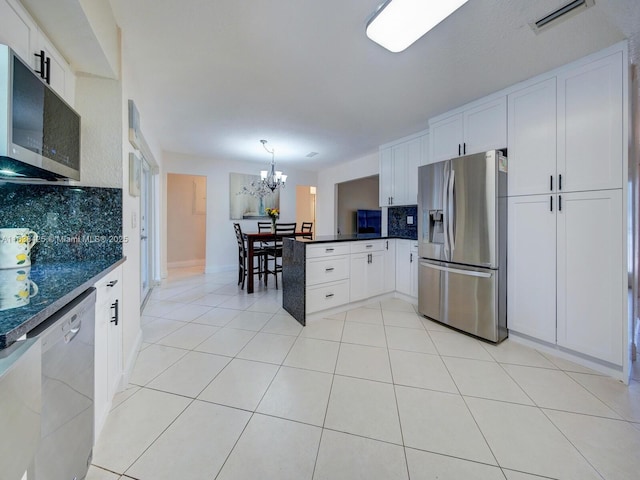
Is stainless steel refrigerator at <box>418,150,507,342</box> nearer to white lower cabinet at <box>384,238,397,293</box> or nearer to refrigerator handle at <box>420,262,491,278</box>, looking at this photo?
refrigerator handle at <box>420,262,491,278</box>

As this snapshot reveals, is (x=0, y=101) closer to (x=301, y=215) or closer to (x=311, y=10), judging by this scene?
(x=311, y=10)

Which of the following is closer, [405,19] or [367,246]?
[405,19]

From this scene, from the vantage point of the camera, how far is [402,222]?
13.1ft

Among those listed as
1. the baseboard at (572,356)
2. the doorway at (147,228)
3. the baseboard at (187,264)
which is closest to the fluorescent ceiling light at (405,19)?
the baseboard at (572,356)

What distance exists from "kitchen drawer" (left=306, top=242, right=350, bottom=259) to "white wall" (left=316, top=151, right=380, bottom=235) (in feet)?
8.33

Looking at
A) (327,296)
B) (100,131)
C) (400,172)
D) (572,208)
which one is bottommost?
(327,296)

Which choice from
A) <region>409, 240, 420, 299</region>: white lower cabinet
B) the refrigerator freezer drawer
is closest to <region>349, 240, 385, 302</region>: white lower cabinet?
<region>409, 240, 420, 299</region>: white lower cabinet

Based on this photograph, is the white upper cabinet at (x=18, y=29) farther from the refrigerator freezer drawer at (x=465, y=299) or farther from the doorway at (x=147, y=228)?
the refrigerator freezer drawer at (x=465, y=299)

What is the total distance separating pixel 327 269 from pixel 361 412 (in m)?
1.55

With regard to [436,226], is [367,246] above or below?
below

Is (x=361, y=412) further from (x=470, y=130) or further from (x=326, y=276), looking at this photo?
(x=470, y=130)

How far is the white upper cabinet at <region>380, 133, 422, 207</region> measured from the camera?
359 cm

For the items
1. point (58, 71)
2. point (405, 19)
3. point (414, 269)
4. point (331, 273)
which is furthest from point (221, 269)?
point (405, 19)

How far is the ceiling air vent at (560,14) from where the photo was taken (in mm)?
1442
